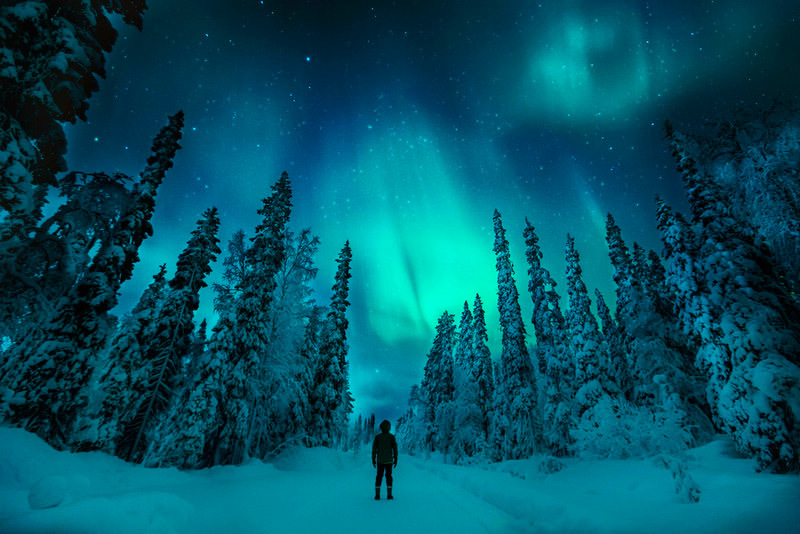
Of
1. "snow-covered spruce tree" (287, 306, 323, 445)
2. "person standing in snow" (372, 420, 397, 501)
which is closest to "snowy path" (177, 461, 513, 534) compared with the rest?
"person standing in snow" (372, 420, 397, 501)

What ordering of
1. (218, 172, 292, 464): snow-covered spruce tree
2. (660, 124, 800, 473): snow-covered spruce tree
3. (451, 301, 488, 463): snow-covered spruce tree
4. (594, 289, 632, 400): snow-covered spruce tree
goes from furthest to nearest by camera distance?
(451, 301, 488, 463): snow-covered spruce tree → (594, 289, 632, 400): snow-covered spruce tree → (218, 172, 292, 464): snow-covered spruce tree → (660, 124, 800, 473): snow-covered spruce tree

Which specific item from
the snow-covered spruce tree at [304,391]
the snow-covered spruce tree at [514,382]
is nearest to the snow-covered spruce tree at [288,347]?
the snow-covered spruce tree at [304,391]

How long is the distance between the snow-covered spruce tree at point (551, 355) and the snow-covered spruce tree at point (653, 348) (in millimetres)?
4418

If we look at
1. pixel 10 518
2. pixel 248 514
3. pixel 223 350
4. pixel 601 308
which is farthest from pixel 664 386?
pixel 10 518

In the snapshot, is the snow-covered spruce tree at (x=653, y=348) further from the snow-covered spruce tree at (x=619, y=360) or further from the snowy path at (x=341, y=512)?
the snowy path at (x=341, y=512)

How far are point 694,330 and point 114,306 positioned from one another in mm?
21325

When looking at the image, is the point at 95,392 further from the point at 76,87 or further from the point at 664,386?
the point at 664,386

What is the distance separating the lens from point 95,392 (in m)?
12.1

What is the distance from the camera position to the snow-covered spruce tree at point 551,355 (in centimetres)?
2211

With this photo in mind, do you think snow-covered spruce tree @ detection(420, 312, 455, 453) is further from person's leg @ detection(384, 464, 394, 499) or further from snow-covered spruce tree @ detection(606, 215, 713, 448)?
person's leg @ detection(384, 464, 394, 499)

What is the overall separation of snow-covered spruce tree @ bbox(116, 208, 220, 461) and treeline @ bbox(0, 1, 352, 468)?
2.7 inches

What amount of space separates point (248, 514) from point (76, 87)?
9994mm

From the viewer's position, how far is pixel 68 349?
10.3m

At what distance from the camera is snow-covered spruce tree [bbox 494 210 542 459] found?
22.8 m
